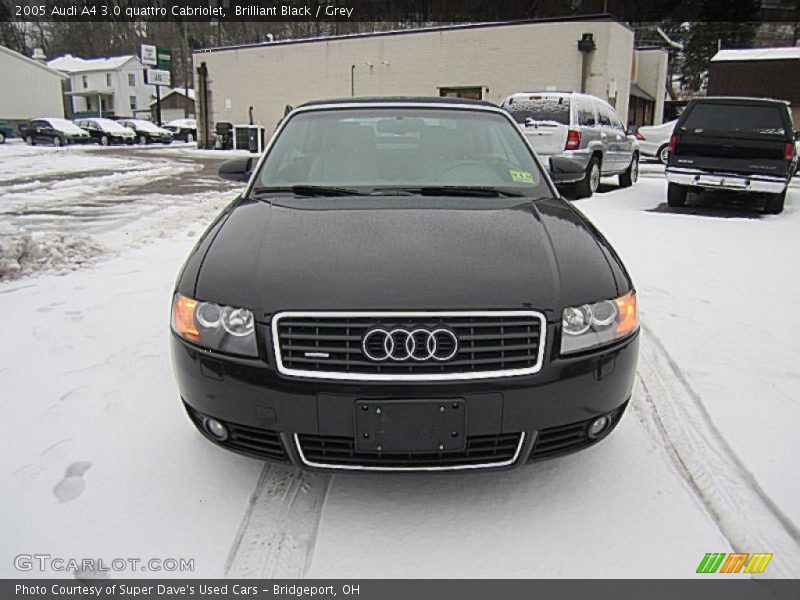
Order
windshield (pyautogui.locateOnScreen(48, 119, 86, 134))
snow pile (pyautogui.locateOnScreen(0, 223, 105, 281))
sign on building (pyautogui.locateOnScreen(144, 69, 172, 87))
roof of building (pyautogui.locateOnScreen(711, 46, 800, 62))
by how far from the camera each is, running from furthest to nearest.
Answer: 1. sign on building (pyautogui.locateOnScreen(144, 69, 172, 87))
2. roof of building (pyautogui.locateOnScreen(711, 46, 800, 62))
3. windshield (pyautogui.locateOnScreen(48, 119, 86, 134))
4. snow pile (pyautogui.locateOnScreen(0, 223, 105, 281))

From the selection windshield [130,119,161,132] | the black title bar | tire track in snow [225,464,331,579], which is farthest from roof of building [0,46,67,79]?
tire track in snow [225,464,331,579]

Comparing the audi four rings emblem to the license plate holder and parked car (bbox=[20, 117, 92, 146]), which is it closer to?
the license plate holder

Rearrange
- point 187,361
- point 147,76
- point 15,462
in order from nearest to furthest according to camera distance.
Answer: point 187,361 → point 15,462 → point 147,76

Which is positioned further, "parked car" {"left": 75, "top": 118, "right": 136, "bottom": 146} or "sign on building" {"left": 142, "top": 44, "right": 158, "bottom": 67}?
"sign on building" {"left": 142, "top": 44, "right": 158, "bottom": 67}

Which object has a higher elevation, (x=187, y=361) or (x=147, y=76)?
(x=147, y=76)

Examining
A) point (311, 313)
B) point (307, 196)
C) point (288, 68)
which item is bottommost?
point (311, 313)

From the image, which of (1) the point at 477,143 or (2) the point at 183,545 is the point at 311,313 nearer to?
(2) the point at 183,545

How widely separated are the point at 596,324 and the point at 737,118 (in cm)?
970

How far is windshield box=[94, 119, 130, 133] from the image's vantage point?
3806 centimetres

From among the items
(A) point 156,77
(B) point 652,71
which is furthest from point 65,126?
(B) point 652,71

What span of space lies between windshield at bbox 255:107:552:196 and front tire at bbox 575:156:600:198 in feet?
25.5
